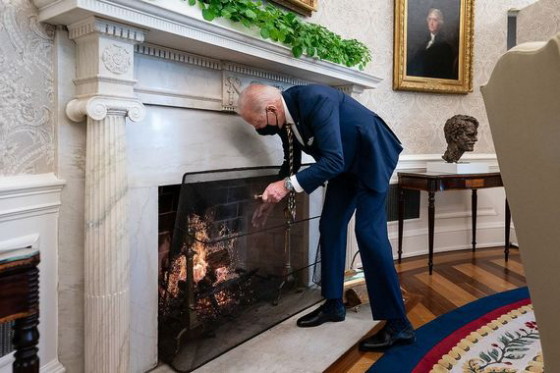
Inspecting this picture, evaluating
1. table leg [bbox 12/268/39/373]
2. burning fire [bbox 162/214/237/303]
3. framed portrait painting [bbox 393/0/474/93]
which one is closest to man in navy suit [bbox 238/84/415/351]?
burning fire [bbox 162/214/237/303]

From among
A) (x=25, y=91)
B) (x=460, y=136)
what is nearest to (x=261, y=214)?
(x=25, y=91)

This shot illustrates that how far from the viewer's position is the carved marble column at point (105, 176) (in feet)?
4.83

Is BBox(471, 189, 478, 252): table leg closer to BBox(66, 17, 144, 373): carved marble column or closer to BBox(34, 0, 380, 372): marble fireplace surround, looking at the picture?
BBox(34, 0, 380, 372): marble fireplace surround

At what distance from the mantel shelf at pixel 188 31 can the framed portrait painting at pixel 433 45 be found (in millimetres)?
1608

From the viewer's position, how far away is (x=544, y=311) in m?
0.69

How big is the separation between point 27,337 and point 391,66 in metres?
3.68

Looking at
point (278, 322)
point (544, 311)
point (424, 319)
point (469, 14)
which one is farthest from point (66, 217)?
point (469, 14)

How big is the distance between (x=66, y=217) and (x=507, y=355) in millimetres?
2135

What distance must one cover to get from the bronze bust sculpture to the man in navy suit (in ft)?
5.47

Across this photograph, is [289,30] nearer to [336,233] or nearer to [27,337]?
[336,233]

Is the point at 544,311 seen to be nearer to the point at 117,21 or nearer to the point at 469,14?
the point at 117,21

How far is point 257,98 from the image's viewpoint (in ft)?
6.54

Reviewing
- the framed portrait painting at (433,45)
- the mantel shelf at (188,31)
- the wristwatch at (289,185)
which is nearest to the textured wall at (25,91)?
the mantel shelf at (188,31)

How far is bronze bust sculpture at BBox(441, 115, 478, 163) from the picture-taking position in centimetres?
355
